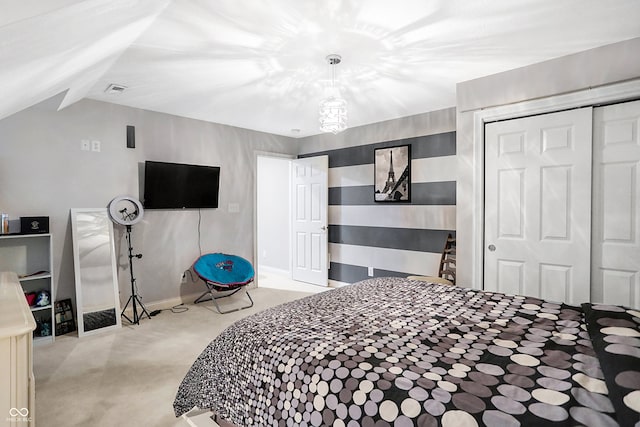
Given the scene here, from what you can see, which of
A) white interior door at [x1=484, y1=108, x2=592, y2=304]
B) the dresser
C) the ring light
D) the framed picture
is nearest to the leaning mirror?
the ring light

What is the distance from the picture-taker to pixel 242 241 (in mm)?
5090

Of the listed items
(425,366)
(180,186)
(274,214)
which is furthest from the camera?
(274,214)

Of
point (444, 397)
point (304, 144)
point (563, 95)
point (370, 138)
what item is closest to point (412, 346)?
point (444, 397)

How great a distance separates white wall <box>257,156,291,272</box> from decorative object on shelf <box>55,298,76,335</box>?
3207 mm

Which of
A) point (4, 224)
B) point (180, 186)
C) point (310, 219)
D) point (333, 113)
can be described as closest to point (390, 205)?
point (310, 219)

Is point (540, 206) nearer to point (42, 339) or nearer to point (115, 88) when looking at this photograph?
point (115, 88)

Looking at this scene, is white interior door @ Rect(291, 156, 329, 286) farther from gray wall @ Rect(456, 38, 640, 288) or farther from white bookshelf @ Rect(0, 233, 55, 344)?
white bookshelf @ Rect(0, 233, 55, 344)

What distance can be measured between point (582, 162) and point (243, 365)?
2.84m

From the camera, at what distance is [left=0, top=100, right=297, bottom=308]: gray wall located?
331 centimetres

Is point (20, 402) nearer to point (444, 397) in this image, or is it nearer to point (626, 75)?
point (444, 397)

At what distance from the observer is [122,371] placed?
2664 mm

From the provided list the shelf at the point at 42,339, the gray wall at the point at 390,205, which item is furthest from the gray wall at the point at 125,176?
the gray wall at the point at 390,205

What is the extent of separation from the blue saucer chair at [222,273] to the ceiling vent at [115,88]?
2112 mm

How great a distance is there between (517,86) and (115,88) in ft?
12.1
